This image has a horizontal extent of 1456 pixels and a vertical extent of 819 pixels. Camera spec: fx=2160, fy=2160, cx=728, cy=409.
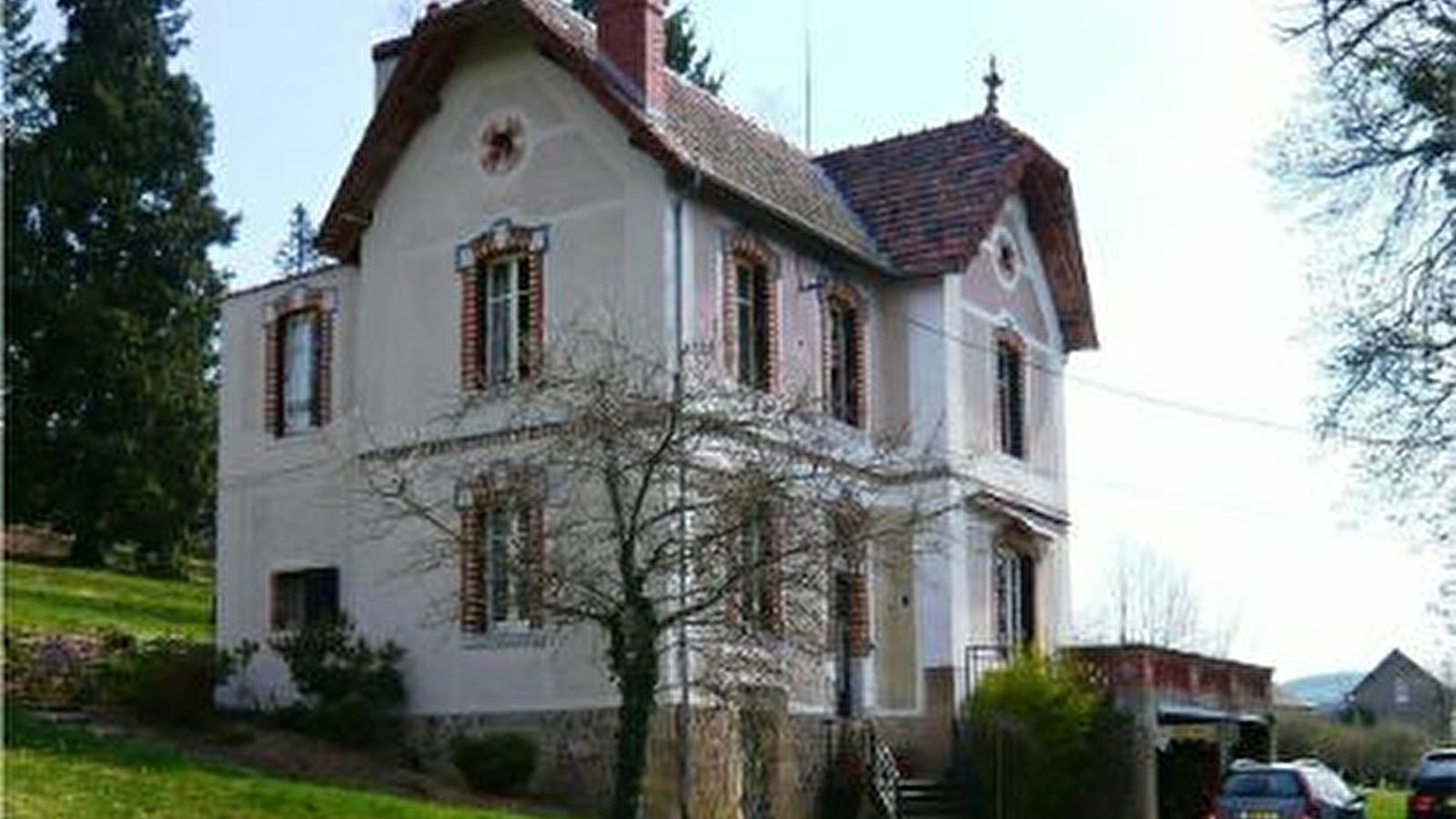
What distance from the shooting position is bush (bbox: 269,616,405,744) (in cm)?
2916

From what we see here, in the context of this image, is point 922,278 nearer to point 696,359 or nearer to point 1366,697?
point 696,359

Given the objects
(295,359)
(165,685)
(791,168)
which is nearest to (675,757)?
(165,685)

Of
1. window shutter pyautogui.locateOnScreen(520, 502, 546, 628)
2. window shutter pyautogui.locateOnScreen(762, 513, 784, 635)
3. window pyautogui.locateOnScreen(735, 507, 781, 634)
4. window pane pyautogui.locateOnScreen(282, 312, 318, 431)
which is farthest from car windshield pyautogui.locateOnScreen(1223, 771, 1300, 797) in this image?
window pane pyautogui.locateOnScreen(282, 312, 318, 431)

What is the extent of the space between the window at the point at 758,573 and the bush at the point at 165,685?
938 cm

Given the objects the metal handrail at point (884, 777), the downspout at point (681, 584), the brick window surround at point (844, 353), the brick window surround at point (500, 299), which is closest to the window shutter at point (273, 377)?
the brick window surround at point (500, 299)

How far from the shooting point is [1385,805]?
51062mm

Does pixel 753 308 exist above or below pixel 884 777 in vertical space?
above

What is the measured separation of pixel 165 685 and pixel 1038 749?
12178mm

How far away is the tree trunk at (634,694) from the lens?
19.2m

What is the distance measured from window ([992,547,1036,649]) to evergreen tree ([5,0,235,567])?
2097 centimetres

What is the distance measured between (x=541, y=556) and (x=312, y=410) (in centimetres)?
1262

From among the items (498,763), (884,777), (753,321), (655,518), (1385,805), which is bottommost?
(1385,805)

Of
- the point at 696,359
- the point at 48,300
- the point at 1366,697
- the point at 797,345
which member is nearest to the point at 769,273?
the point at 797,345

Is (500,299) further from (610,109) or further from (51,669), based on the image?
(51,669)
